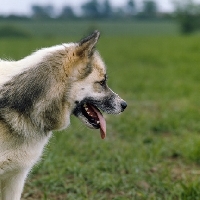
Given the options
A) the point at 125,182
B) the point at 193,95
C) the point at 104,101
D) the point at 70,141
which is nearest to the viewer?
the point at 104,101

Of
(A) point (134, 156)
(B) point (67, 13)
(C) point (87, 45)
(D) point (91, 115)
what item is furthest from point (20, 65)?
(B) point (67, 13)

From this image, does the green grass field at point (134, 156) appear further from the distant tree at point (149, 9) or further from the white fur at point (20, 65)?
the distant tree at point (149, 9)

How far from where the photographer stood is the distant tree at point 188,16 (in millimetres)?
57875

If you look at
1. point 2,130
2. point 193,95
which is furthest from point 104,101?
point 193,95

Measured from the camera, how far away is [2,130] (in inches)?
149

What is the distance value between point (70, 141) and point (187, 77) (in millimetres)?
7052

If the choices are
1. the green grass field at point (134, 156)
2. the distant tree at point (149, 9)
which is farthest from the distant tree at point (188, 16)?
the green grass field at point (134, 156)

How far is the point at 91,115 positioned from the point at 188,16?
5624 cm

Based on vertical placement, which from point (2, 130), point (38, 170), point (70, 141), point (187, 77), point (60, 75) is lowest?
point (187, 77)

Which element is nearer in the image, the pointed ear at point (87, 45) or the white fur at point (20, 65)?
the white fur at point (20, 65)

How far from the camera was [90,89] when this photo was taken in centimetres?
406

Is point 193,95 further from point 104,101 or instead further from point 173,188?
point 104,101

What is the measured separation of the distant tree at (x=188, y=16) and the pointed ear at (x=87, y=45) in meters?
53.7

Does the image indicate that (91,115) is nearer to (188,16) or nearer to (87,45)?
(87,45)
